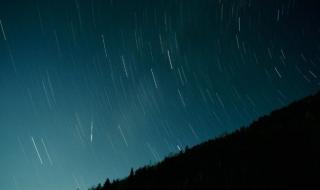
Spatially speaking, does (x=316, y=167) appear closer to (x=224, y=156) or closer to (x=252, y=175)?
(x=252, y=175)

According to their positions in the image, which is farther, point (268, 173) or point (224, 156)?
point (224, 156)

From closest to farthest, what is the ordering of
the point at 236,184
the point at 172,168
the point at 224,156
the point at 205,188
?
the point at 236,184 → the point at 205,188 → the point at 224,156 → the point at 172,168

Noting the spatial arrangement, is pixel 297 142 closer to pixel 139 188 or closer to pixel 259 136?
pixel 259 136

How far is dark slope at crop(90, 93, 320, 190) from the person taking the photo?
33.2 feet

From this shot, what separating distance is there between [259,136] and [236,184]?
789 centimetres

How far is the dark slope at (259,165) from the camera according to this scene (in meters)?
10.1

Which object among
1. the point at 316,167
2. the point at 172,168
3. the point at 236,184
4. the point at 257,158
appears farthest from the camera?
the point at 172,168

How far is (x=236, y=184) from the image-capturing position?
35.5 feet

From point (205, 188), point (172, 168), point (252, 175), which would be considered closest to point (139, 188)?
point (172, 168)

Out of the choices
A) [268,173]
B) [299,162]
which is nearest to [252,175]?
[268,173]

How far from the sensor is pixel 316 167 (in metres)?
9.96

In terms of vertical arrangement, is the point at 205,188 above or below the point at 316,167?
above

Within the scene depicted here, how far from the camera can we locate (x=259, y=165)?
40.8 feet

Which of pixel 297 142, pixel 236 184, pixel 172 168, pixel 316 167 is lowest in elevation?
pixel 316 167
